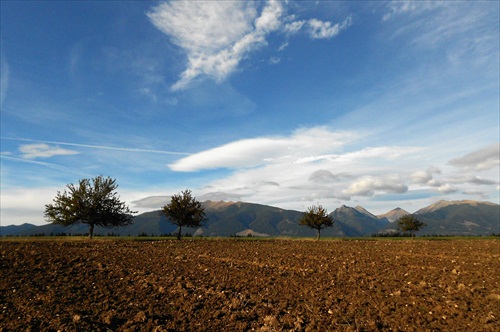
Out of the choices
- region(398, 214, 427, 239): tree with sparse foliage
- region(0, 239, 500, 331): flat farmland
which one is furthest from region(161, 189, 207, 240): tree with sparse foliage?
region(398, 214, 427, 239): tree with sparse foliage

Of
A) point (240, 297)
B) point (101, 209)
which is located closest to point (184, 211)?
point (101, 209)

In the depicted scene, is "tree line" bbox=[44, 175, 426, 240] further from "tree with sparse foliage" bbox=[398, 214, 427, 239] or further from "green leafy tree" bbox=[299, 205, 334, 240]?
"tree with sparse foliage" bbox=[398, 214, 427, 239]

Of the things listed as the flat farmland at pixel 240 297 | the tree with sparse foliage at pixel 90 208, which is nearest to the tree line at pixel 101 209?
the tree with sparse foliage at pixel 90 208

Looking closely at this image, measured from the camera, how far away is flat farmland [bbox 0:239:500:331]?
34.1 ft

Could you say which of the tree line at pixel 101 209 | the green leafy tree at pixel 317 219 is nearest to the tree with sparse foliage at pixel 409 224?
the green leafy tree at pixel 317 219

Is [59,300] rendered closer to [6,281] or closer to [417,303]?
[6,281]

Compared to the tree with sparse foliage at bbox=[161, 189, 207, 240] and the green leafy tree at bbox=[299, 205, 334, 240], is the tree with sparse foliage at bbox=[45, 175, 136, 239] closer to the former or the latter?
the tree with sparse foliage at bbox=[161, 189, 207, 240]

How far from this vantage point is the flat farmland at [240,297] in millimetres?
10383

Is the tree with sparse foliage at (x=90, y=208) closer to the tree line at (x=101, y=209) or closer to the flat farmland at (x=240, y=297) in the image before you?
the tree line at (x=101, y=209)

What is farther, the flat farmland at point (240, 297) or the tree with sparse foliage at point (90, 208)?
the tree with sparse foliage at point (90, 208)

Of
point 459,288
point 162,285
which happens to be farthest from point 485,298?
point 162,285

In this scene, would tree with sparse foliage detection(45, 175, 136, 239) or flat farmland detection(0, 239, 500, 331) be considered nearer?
flat farmland detection(0, 239, 500, 331)

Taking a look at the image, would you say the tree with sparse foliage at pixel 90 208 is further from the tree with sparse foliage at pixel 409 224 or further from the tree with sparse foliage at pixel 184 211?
the tree with sparse foliage at pixel 409 224

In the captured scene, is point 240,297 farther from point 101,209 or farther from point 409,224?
point 409,224
